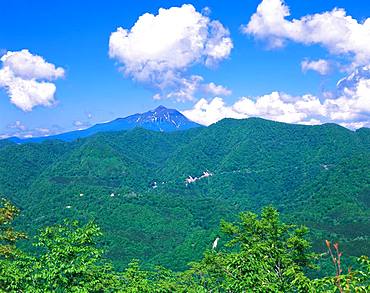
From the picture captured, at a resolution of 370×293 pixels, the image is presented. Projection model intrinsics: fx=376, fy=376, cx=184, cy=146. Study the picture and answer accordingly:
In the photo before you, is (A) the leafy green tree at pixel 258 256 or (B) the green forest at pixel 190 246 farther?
(A) the leafy green tree at pixel 258 256

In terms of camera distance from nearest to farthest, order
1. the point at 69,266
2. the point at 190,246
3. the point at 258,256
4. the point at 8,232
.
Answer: the point at 69,266, the point at 258,256, the point at 8,232, the point at 190,246

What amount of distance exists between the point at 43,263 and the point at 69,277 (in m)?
2.20

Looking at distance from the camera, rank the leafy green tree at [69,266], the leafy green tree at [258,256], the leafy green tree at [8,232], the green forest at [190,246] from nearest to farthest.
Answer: the leafy green tree at [69,266] < the green forest at [190,246] < the leafy green tree at [258,256] < the leafy green tree at [8,232]

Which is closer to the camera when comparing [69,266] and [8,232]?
[69,266]

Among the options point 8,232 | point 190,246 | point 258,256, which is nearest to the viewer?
point 258,256

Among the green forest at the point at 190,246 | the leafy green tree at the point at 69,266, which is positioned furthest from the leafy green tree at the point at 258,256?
the leafy green tree at the point at 69,266

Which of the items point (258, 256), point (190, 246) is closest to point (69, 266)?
point (258, 256)

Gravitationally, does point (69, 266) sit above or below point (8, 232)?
above

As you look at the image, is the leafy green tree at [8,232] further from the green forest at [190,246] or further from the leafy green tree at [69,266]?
the leafy green tree at [69,266]

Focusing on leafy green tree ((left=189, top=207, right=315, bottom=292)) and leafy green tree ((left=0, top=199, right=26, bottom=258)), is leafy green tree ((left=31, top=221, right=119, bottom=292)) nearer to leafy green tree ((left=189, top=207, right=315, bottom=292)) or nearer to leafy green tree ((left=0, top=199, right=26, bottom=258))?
leafy green tree ((left=189, top=207, right=315, bottom=292))

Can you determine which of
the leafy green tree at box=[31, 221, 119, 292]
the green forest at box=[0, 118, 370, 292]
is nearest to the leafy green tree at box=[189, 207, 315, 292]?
the green forest at box=[0, 118, 370, 292]

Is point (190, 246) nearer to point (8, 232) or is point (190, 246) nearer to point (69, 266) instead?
point (8, 232)

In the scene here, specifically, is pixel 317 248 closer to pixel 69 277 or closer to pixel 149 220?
pixel 149 220

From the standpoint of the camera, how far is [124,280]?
984 inches
